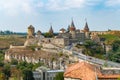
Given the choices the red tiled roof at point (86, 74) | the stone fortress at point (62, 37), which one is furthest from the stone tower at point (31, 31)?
the red tiled roof at point (86, 74)

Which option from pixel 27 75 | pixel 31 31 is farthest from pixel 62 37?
pixel 27 75

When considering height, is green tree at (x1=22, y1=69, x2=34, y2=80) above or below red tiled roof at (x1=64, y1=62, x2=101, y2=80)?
below

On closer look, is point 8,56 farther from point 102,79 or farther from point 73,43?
point 102,79

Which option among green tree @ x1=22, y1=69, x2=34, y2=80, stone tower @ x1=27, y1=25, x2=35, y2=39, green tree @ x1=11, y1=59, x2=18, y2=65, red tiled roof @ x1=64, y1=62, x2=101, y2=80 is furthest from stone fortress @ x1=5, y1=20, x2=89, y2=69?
red tiled roof @ x1=64, y1=62, x2=101, y2=80

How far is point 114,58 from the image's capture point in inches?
2579

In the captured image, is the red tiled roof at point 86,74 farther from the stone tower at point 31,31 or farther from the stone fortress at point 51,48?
the stone tower at point 31,31

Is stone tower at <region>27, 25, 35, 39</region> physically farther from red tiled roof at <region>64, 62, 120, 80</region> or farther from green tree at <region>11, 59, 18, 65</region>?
red tiled roof at <region>64, 62, 120, 80</region>

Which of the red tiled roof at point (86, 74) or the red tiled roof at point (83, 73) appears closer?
the red tiled roof at point (86, 74)

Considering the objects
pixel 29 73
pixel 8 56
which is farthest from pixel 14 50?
pixel 29 73

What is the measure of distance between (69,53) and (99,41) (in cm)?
1844

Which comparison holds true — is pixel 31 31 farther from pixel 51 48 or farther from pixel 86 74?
pixel 86 74

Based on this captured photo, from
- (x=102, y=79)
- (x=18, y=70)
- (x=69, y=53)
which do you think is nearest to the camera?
(x=102, y=79)

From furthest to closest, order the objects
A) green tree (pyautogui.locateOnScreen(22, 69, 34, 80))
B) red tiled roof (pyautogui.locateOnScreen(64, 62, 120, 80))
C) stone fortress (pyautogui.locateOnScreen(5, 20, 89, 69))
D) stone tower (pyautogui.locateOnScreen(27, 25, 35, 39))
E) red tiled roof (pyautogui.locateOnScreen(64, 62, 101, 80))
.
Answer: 1. stone tower (pyautogui.locateOnScreen(27, 25, 35, 39))
2. stone fortress (pyautogui.locateOnScreen(5, 20, 89, 69))
3. green tree (pyautogui.locateOnScreen(22, 69, 34, 80))
4. red tiled roof (pyautogui.locateOnScreen(64, 62, 101, 80))
5. red tiled roof (pyautogui.locateOnScreen(64, 62, 120, 80))

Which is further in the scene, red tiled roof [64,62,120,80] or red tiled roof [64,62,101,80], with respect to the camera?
red tiled roof [64,62,101,80]
